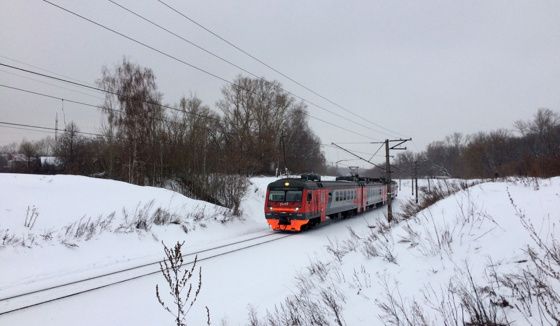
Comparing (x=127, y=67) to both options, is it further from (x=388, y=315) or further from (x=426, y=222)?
(x=388, y=315)

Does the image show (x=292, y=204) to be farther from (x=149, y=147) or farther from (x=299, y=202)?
(x=149, y=147)

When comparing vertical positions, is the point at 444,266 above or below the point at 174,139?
below

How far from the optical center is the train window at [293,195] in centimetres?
1991

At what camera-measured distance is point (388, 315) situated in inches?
169

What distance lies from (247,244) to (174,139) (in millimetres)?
16465

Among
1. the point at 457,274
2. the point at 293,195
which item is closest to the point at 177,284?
the point at 457,274

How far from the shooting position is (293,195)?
2003cm

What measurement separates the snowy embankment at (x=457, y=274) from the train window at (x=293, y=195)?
37.8 ft

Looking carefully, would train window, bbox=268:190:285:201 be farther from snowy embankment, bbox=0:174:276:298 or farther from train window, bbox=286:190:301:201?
snowy embankment, bbox=0:174:276:298

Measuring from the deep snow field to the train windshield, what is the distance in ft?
9.50

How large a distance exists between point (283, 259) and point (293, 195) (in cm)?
759

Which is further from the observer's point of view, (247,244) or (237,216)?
(237,216)

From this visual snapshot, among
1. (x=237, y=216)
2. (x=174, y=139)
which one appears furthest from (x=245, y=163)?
(x=174, y=139)

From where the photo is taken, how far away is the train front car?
64.6ft
